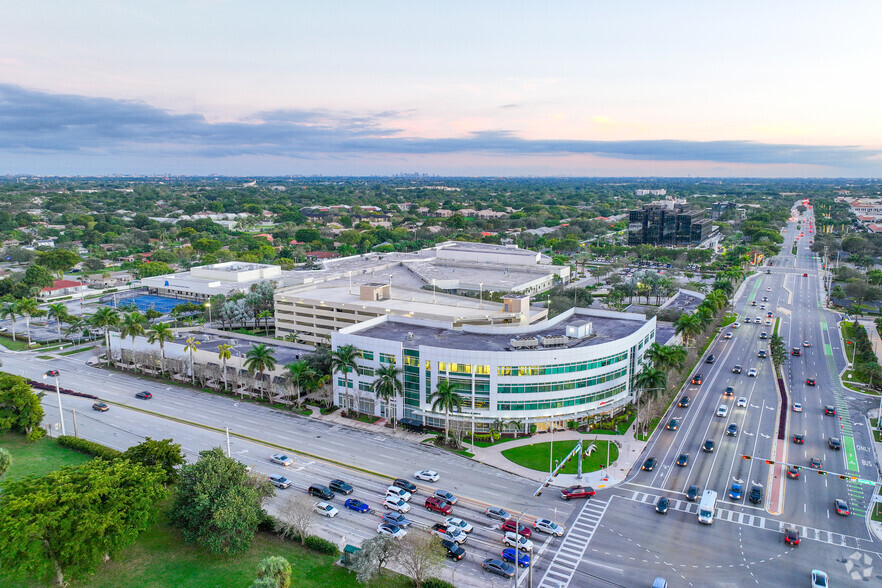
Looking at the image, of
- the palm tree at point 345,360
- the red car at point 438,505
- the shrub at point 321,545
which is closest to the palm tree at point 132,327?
the palm tree at point 345,360

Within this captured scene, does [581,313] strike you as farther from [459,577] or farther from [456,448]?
[459,577]

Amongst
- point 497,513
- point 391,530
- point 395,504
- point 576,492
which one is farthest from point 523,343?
point 391,530

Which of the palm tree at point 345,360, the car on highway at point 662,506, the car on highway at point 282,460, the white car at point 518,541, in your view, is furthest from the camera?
the palm tree at point 345,360

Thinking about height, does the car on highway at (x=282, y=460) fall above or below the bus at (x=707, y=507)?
below

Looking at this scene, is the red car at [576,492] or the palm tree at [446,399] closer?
the red car at [576,492]

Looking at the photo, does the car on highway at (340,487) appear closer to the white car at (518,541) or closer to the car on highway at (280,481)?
the car on highway at (280,481)

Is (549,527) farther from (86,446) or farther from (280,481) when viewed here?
(86,446)

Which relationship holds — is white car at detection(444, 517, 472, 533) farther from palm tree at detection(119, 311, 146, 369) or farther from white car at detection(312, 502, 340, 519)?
palm tree at detection(119, 311, 146, 369)

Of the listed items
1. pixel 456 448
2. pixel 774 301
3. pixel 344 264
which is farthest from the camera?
pixel 344 264

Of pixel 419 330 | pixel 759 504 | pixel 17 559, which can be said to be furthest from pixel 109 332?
pixel 759 504
